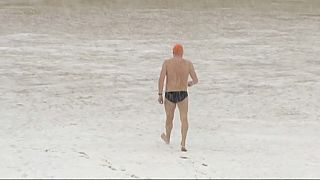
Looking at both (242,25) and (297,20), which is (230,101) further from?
(297,20)

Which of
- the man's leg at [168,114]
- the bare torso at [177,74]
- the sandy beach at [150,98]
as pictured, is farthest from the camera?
the man's leg at [168,114]

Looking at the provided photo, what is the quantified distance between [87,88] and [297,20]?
72.1 ft

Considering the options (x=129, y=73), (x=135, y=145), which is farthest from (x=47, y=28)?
(x=135, y=145)

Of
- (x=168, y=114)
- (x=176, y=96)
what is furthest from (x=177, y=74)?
(x=168, y=114)

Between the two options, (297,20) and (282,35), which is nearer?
(282,35)

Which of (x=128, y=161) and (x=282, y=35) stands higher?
(x=282, y=35)

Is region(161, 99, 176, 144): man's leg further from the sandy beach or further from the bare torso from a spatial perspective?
the bare torso

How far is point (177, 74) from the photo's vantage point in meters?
11.2

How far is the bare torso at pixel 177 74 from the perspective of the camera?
1117 centimetres

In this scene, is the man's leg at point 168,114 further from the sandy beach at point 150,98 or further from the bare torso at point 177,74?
the bare torso at point 177,74

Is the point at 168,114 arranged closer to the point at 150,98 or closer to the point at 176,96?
the point at 176,96

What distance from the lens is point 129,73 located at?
22109 mm

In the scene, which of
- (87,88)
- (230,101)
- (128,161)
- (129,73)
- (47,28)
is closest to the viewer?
(128,161)

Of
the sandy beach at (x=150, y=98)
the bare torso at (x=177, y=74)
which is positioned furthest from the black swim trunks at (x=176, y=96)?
the sandy beach at (x=150, y=98)
